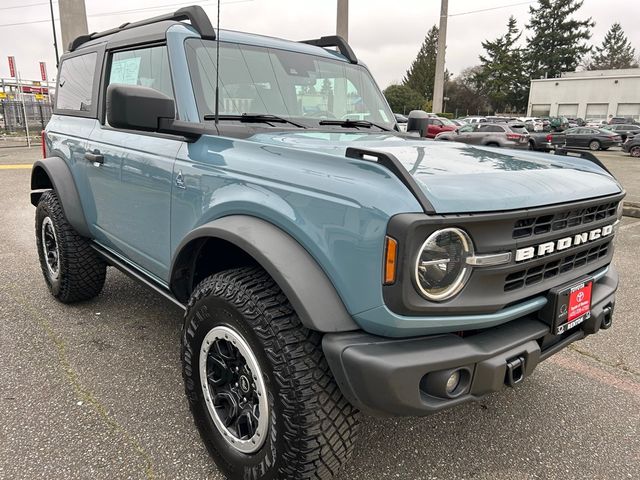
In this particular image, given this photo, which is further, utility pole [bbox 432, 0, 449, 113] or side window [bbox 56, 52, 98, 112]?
utility pole [bbox 432, 0, 449, 113]

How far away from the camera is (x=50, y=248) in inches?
160

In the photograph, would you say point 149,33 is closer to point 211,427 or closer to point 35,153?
point 211,427

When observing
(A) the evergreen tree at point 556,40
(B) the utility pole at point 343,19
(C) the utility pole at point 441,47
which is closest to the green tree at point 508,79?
(A) the evergreen tree at point 556,40

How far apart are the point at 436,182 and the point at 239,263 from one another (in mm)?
1072

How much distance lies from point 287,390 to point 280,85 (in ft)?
5.94

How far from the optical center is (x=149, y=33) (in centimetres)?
294

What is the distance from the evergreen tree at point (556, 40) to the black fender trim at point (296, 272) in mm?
80033

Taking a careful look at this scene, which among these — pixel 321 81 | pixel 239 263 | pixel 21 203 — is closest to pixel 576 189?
pixel 239 263

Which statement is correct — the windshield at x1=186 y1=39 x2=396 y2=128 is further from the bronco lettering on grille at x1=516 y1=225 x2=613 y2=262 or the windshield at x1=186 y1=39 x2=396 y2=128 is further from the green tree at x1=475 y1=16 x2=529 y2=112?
the green tree at x1=475 y1=16 x2=529 y2=112

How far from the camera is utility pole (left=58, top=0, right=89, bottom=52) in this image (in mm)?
13297

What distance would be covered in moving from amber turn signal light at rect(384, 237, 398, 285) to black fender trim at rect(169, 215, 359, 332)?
8.1 inches

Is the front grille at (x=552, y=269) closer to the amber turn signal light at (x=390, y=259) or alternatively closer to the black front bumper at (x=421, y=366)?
the black front bumper at (x=421, y=366)

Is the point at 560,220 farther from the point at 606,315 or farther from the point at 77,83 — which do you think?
the point at 77,83

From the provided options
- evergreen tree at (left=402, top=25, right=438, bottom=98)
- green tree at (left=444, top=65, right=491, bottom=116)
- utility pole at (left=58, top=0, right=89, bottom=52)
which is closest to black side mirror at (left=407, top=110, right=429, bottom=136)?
utility pole at (left=58, top=0, right=89, bottom=52)
